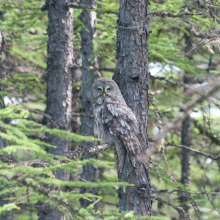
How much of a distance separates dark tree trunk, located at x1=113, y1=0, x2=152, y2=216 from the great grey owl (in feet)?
0.38

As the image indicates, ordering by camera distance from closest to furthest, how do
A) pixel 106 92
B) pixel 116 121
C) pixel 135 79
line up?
pixel 135 79 → pixel 116 121 → pixel 106 92

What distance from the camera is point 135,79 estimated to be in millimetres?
4613

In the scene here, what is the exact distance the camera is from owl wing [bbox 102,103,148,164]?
14.8ft

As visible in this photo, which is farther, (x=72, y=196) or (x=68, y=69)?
(x=68, y=69)

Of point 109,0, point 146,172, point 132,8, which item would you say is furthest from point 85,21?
point 146,172

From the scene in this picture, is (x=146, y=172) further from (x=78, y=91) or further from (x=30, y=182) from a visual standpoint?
(x=78, y=91)

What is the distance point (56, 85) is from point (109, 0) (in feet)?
16.3

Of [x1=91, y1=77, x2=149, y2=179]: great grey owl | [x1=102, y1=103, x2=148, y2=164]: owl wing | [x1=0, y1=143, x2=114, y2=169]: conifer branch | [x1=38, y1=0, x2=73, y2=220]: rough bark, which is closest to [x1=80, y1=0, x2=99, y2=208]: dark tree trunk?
[x1=38, y1=0, x2=73, y2=220]: rough bark

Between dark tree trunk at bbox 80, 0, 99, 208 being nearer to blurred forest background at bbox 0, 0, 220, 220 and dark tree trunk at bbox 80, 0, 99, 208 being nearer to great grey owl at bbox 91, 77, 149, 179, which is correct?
blurred forest background at bbox 0, 0, 220, 220

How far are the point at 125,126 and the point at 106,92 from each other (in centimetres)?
101

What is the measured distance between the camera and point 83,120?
8609 millimetres

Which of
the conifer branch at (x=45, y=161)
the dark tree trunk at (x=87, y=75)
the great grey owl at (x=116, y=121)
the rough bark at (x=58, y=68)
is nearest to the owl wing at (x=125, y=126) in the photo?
the great grey owl at (x=116, y=121)

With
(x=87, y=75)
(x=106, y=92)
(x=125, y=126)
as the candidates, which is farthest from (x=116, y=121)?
(x=87, y=75)

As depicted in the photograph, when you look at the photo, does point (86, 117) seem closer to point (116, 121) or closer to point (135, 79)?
point (116, 121)
